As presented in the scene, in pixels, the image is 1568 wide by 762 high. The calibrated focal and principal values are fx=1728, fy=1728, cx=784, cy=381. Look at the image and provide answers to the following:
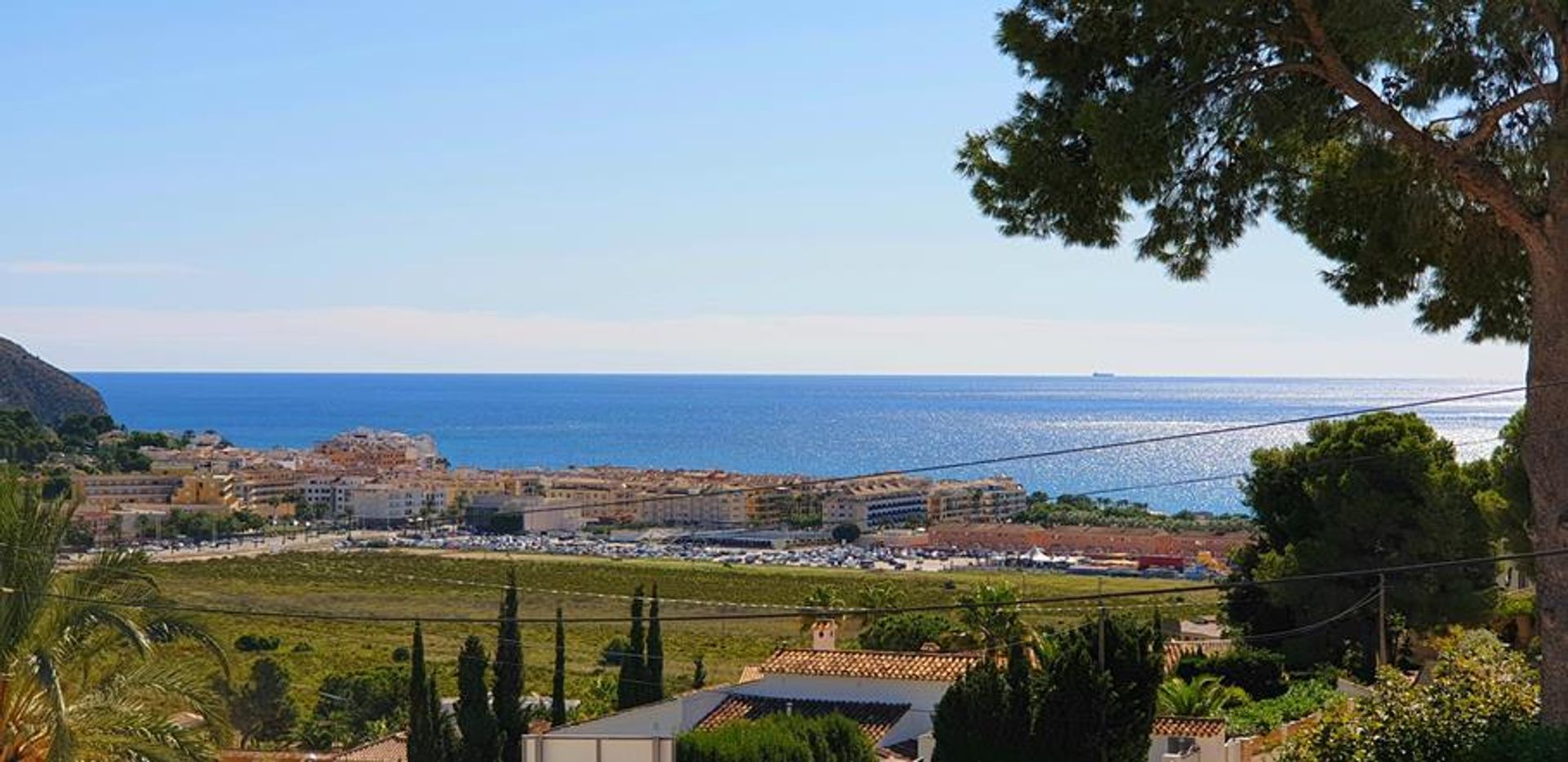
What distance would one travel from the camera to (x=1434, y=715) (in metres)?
8.77

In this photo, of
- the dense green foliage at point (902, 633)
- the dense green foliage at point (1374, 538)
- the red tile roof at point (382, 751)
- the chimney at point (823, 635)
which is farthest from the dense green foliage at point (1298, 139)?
the dense green foliage at point (902, 633)

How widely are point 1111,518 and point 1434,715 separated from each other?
92893mm

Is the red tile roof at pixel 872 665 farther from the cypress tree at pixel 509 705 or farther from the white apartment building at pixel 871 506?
the white apartment building at pixel 871 506

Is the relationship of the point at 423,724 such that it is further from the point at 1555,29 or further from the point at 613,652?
the point at 1555,29

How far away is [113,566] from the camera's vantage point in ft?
27.9

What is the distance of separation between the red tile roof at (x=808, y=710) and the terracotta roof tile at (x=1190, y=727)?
3.54 meters

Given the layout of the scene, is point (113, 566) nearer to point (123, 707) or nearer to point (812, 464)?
point (123, 707)

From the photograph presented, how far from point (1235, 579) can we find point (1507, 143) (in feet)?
64.7

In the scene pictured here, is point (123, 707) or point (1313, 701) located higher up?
point (123, 707)

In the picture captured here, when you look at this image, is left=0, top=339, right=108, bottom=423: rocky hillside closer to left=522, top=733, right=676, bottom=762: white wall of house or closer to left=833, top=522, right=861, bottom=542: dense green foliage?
left=833, top=522, right=861, bottom=542: dense green foliage

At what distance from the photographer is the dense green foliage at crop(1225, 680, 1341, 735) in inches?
717

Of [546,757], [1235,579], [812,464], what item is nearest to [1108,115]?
[546,757]

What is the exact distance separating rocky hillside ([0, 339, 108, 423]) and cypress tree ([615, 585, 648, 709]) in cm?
11091

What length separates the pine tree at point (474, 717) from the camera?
1000 inches
